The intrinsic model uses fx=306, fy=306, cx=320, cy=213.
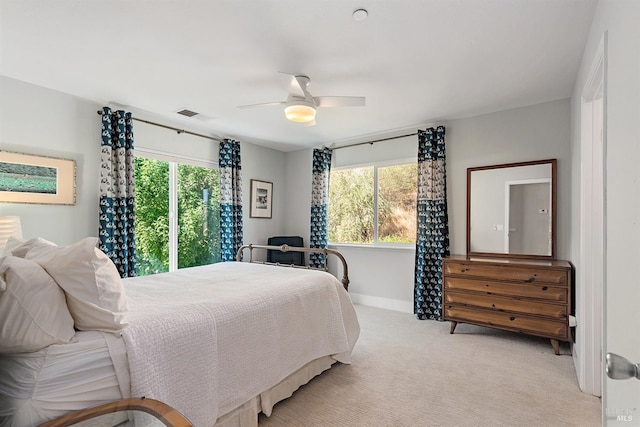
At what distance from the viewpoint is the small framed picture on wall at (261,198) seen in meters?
4.94

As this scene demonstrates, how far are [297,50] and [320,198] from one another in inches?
111

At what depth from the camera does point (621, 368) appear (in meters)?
0.68

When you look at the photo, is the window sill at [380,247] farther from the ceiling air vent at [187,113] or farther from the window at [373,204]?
the ceiling air vent at [187,113]

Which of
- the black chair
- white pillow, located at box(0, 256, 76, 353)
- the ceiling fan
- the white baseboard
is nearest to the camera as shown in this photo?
white pillow, located at box(0, 256, 76, 353)

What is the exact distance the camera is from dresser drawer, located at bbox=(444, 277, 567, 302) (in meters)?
2.78

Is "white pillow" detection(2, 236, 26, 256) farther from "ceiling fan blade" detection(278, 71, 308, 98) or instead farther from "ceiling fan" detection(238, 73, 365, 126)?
"ceiling fan blade" detection(278, 71, 308, 98)

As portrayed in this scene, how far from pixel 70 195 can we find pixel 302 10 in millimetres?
2850

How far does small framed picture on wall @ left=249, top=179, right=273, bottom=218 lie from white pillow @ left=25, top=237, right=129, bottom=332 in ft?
11.7

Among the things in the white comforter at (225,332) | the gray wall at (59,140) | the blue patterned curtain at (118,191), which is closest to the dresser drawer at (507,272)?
the white comforter at (225,332)

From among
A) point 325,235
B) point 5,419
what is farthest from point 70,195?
point 325,235

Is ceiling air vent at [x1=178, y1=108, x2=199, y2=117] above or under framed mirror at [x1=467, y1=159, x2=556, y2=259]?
above

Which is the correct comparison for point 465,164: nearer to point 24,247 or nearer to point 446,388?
point 446,388

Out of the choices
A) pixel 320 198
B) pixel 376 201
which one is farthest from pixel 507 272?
pixel 320 198

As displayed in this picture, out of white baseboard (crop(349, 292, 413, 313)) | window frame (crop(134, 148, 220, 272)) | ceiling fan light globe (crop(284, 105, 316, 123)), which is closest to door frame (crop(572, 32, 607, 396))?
ceiling fan light globe (crop(284, 105, 316, 123))
